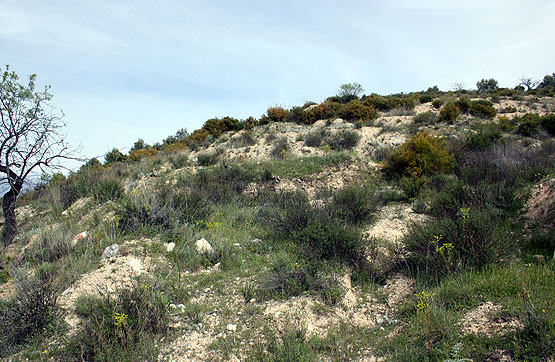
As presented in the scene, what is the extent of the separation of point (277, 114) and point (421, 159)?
1432 cm

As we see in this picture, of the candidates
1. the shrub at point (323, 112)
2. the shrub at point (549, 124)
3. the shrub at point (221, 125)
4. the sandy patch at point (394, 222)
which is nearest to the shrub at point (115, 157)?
the shrub at point (221, 125)

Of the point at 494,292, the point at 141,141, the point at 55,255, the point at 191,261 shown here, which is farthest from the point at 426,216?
the point at 141,141

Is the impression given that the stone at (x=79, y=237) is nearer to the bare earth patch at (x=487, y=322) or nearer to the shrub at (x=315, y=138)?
the bare earth patch at (x=487, y=322)

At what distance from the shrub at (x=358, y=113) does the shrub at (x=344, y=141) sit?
4550mm

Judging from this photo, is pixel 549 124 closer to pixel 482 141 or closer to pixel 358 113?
pixel 482 141

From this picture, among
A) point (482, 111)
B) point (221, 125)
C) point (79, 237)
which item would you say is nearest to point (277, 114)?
point (221, 125)

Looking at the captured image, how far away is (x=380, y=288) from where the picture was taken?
14.8 feet

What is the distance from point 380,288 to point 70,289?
4.37 m

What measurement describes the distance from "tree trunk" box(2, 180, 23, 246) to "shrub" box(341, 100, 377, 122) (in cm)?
1653

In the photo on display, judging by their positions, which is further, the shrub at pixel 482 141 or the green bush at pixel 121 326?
the shrub at pixel 482 141

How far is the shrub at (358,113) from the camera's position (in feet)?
62.8

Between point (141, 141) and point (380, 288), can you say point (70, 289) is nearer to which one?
point (380, 288)

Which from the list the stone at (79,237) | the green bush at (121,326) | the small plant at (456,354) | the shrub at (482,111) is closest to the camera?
the small plant at (456,354)

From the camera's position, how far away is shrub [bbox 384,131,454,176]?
954cm
